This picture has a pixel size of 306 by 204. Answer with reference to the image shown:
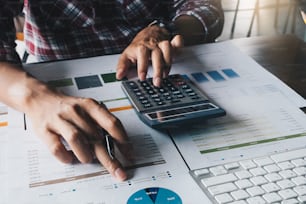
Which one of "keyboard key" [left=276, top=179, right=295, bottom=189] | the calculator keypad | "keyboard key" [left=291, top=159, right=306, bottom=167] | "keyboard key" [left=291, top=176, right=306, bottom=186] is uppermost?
the calculator keypad

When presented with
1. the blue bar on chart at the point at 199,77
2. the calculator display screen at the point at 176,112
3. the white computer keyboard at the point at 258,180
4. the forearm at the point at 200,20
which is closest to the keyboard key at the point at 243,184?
the white computer keyboard at the point at 258,180

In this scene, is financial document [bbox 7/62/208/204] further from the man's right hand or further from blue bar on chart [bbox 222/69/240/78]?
blue bar on chart [bbox 222/69/240/78]

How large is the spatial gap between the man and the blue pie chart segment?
3cm

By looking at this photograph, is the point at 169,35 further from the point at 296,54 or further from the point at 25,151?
the point at 25,151

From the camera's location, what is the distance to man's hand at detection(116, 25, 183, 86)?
513 millimetres

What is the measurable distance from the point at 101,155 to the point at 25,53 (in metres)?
0.45

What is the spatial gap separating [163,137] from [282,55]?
0.93 ft

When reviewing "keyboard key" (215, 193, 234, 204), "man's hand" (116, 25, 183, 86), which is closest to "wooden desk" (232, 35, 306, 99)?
"man's hand" (116, 25, 183, 86)

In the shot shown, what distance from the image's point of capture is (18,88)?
47 centimetres

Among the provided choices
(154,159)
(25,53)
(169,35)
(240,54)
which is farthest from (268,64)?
(25,53)

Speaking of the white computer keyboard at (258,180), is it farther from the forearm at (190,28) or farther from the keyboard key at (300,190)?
the forearm at (190,28)

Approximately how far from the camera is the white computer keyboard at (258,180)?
1.05ft

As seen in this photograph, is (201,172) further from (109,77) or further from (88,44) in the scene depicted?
(88,44)

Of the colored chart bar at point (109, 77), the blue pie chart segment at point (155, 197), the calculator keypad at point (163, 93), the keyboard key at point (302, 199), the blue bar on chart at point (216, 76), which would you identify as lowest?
the colored chart bar at point (109, 77)
